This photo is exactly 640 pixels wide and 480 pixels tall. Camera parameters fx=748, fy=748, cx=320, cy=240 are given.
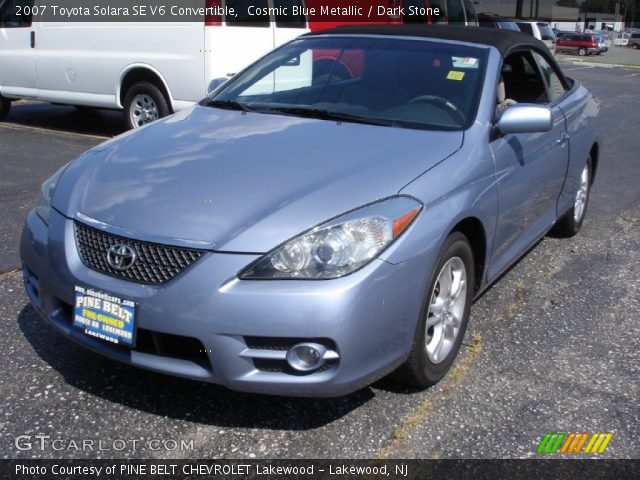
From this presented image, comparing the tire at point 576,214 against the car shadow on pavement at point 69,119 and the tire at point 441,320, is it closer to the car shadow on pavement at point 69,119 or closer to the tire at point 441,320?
the tire at point 441,320

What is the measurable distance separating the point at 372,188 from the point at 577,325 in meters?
1.77

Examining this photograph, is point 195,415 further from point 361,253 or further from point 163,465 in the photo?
point 361,253

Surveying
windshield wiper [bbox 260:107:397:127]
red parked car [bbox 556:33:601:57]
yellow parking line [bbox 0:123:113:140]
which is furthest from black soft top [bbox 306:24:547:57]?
red parked car [bbox 556:33:601:57]

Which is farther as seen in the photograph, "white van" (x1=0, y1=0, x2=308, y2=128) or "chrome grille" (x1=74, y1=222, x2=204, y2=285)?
"white van" (x1=0, y1=0, x2=308, y2=128)

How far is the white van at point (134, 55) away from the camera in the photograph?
314 inches

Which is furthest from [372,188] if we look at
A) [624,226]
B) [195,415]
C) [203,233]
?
[624,226]

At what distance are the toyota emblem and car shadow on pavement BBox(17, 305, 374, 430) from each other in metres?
0.64

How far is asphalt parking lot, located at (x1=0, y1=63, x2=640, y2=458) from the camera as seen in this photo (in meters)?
2.86
